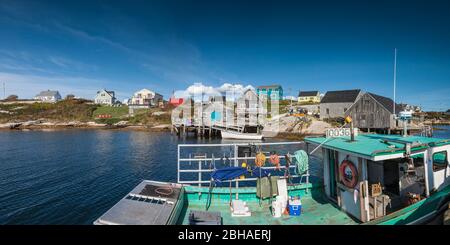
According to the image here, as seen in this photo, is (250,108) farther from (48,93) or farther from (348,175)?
(48,93)

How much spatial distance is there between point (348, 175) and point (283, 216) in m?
2.55

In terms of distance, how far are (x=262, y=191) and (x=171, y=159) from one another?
914 inches

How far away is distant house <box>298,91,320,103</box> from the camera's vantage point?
349 feet

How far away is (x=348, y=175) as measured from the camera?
→ 768cm

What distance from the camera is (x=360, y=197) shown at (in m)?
7.02

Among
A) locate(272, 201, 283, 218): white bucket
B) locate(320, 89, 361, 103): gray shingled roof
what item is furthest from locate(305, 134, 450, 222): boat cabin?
locate(320, 89, 361, 103): gray shingled roof

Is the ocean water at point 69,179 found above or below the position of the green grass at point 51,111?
below

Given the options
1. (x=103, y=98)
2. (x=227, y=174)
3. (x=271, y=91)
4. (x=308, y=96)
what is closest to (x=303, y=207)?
(x=227, y=174)

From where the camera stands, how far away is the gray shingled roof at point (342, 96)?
198ft

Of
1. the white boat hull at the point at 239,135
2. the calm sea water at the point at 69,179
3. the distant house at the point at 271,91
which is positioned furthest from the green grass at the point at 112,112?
the calm sea water at the point at 69,179

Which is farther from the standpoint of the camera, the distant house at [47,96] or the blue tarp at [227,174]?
the distant house at [47,96]

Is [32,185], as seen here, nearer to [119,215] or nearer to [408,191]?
[119,215]

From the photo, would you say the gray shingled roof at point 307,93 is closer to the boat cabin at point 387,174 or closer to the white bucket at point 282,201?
the boat cabin at point 387,174
